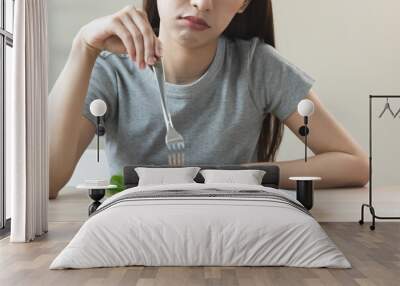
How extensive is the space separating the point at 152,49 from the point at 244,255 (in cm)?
262

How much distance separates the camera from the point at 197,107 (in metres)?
6.24

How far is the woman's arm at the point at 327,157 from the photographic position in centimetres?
629

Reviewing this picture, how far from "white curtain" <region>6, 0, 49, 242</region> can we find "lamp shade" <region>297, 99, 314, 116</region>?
95.6 inches

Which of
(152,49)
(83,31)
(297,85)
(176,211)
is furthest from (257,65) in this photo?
(176,211)

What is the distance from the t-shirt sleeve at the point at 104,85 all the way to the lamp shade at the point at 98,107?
0.14 m

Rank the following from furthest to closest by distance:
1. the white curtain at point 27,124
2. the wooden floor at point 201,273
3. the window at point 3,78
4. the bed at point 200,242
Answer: the window at point 3,78, the white curtain at point 27,124, the bed at point 200,242, the wooden floor at point 201,273

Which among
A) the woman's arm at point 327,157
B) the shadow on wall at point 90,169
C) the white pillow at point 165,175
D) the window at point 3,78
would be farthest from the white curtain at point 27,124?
the woman's arm at point 327,157

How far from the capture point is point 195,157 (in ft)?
20.3

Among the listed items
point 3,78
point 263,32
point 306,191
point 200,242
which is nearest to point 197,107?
point 263,32

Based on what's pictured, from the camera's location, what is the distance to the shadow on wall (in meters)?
6.28

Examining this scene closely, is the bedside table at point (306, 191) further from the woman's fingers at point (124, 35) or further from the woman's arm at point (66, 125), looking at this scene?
the woman's arm at point (66, 125)

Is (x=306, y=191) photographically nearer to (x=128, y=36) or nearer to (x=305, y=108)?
(x=305, y=108)

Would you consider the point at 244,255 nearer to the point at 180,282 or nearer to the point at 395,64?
the point at 180,282

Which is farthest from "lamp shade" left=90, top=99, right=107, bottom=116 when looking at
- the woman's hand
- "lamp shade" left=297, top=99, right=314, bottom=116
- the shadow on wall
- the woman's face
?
"lamp shade" left=297, top=99, right=314, bottom=116
